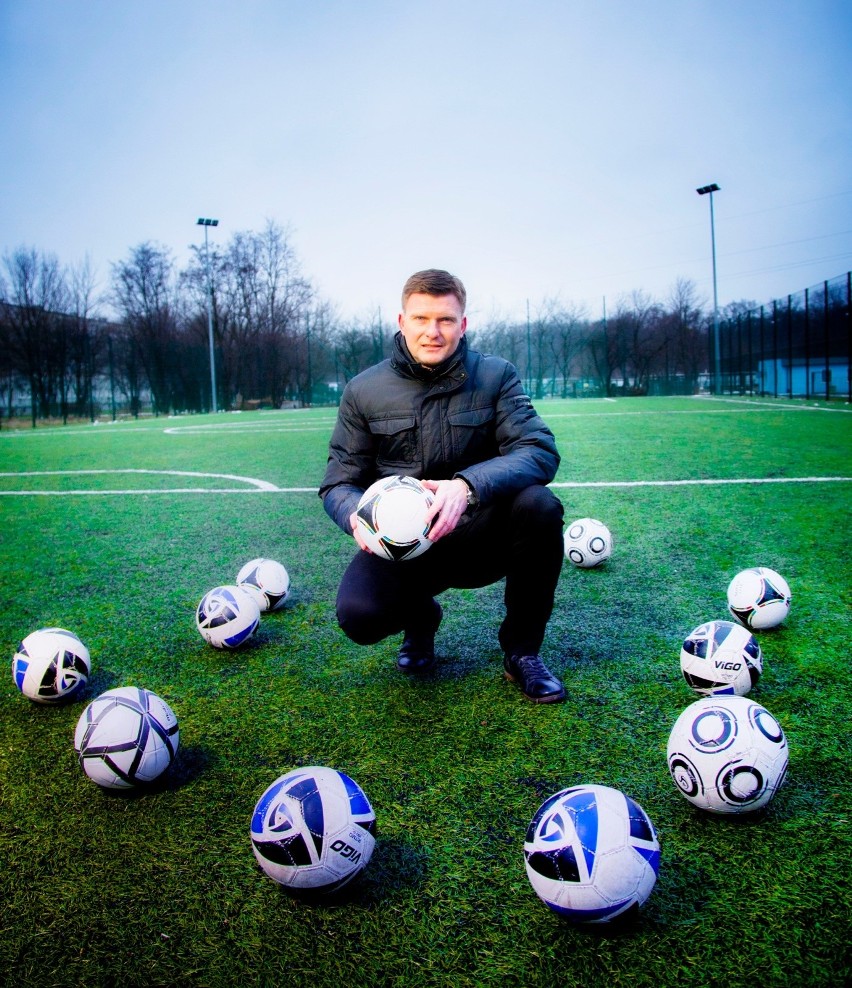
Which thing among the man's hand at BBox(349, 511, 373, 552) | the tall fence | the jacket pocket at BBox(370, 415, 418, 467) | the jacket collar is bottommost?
the man's hand at BBox(349, 511, 373, 552)

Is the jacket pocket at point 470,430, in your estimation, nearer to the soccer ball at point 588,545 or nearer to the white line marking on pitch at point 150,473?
the soccer ball at point 588,545

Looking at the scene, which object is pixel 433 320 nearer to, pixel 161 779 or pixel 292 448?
pixel 161 779

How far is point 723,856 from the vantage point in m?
1.91

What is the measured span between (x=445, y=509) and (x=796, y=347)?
2986 cm

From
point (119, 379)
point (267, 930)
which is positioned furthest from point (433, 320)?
point (119, 379)

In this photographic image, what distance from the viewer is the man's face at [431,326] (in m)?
2.90

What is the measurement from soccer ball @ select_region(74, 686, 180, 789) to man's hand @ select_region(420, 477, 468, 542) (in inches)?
45.2

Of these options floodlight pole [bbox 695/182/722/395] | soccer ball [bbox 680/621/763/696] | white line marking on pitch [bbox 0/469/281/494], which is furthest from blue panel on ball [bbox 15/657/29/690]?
floodlight pole [bbox 695/182/722/395]

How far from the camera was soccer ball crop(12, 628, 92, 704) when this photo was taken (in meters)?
2.92

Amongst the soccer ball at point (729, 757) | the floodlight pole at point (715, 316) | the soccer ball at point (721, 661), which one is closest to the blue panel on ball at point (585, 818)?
the soccer ball at point (729, 757)

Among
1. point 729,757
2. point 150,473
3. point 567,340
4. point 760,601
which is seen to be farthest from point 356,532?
point 567,340

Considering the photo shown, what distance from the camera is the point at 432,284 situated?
9.45ft

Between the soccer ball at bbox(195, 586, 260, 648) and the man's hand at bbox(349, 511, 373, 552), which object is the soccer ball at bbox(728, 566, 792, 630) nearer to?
the man's hand at bbox(349, 511, 373, 552)

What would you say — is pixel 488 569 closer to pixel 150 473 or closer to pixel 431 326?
pixel 431 326
